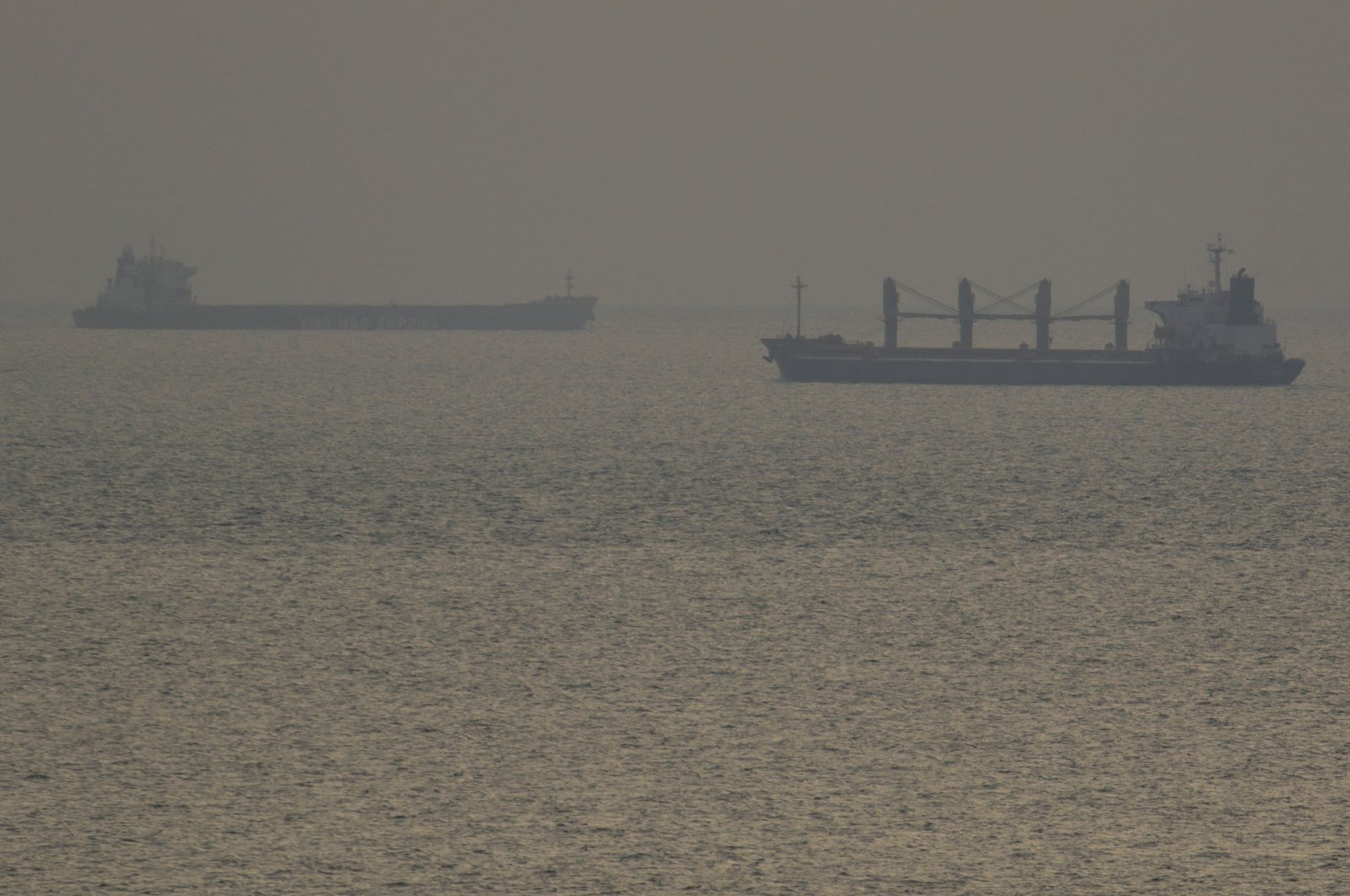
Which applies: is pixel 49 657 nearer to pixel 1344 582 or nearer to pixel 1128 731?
pixel 1128 731

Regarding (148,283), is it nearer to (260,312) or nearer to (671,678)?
(260,312)

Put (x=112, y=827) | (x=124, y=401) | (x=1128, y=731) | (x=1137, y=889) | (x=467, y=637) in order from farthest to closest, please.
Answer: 1. (x=124, y=401)
2. (x=467, y=637)
3. (x=1128, y=731)
4. (x=112, y=827)
5. (x=1137, y=889)

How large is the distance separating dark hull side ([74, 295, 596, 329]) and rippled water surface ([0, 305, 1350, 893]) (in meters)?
137

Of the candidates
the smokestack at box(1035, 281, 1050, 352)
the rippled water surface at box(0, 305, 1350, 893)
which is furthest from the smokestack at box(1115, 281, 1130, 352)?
the rippled water surface at box(0, 305, 1350, 893)

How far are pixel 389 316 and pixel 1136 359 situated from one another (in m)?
121

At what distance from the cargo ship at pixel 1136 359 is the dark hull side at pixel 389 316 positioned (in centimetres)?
10007

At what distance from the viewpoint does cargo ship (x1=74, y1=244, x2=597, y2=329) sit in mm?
151500

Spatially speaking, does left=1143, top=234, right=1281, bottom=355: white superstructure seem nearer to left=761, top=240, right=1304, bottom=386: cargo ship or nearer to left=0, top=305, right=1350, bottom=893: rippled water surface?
left=761, top=240, right=1304, bottom=386: cargo ship

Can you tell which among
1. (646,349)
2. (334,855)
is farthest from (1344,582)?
(646,349)

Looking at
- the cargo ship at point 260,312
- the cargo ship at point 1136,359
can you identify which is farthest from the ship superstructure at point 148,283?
the cargo ship at point 1136,359

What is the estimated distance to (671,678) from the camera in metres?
12.8

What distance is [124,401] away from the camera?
5356cm

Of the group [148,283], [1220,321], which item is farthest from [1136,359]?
[148,283]

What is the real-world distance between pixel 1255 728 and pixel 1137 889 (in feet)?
12.4
